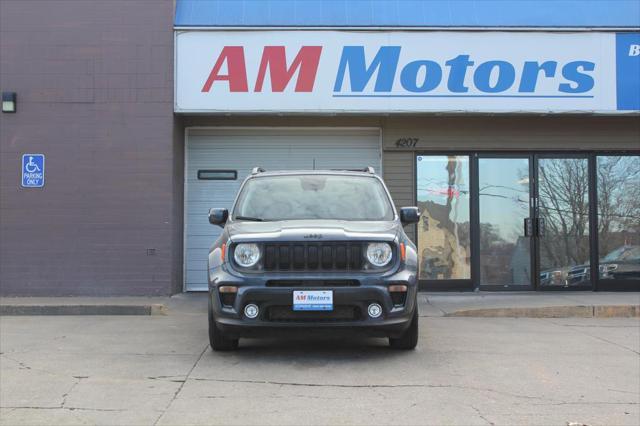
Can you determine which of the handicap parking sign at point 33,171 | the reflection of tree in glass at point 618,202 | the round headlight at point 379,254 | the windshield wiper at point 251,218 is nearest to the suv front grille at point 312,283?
the round headlight at point 379,254

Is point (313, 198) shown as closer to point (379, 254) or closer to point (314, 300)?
point (379, 254)

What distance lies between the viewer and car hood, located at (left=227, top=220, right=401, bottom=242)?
18.3 feet

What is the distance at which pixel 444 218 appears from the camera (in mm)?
10875

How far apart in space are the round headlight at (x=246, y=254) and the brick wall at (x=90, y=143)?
4.73 meters

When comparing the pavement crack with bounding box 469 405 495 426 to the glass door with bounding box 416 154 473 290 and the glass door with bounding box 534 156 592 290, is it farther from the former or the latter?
the glass door with bounding box 534 156 592 290

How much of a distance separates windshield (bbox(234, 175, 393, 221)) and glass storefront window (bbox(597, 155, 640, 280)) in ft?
20.3

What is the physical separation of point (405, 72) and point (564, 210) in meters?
4.07

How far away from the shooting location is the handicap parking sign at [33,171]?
10039 mm

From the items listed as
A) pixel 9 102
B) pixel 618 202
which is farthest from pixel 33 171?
pixel 618 202

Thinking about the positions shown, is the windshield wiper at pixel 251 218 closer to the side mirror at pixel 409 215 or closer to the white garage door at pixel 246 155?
the side mirror at pixel 409 215

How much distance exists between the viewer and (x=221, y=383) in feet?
16.9

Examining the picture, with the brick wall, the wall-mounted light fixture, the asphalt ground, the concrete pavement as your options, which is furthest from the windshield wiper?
the wall-mounted light fixture

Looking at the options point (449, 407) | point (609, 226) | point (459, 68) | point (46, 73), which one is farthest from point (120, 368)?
point (609, 226)

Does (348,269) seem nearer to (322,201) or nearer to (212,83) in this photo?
(322,201)
